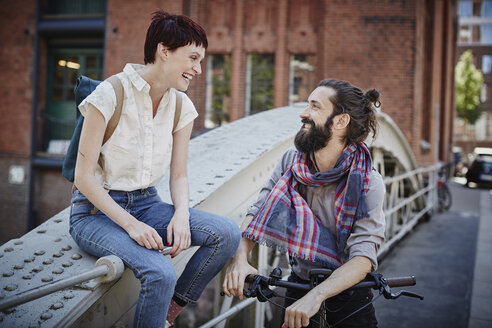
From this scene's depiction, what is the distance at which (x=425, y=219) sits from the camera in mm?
11375

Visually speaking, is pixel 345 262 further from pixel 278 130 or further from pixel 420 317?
pixel 420 317

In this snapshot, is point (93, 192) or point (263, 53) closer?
point (93, 192)

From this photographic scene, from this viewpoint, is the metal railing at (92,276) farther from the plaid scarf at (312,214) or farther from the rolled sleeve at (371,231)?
the rolled sleeve at (371,231)

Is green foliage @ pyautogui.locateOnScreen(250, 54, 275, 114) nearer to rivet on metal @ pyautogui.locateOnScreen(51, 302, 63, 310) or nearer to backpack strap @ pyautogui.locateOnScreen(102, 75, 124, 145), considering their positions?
backpack strap @ pyautogui.locateOnScreen(102, 75, 124, 145)

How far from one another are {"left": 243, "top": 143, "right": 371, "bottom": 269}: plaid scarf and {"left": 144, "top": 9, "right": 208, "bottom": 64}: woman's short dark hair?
0.75m

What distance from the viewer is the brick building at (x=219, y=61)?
11.7m

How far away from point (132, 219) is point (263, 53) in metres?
11.5

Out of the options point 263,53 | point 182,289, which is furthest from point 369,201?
point 263,53

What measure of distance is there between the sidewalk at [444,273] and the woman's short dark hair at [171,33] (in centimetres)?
385

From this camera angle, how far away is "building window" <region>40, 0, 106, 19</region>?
1425cm

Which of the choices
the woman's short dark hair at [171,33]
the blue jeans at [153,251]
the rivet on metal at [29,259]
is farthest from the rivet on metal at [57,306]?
the woman's short dark hair at [171,33]

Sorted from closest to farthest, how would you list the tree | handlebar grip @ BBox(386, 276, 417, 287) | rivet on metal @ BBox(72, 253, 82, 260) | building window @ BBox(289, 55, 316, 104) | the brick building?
handlebar grip @ BBox(386, 276, 417, 287), rivet on metal @ BBox(72, 253, 82, 260), the brick building, building window @ BBox(289, 55, 316, 104), the tree

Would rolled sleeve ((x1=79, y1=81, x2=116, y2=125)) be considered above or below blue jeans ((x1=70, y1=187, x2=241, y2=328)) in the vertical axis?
above

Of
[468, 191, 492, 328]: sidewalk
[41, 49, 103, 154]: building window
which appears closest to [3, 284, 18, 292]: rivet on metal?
[468, 191, 492, 328]: sidewalk
